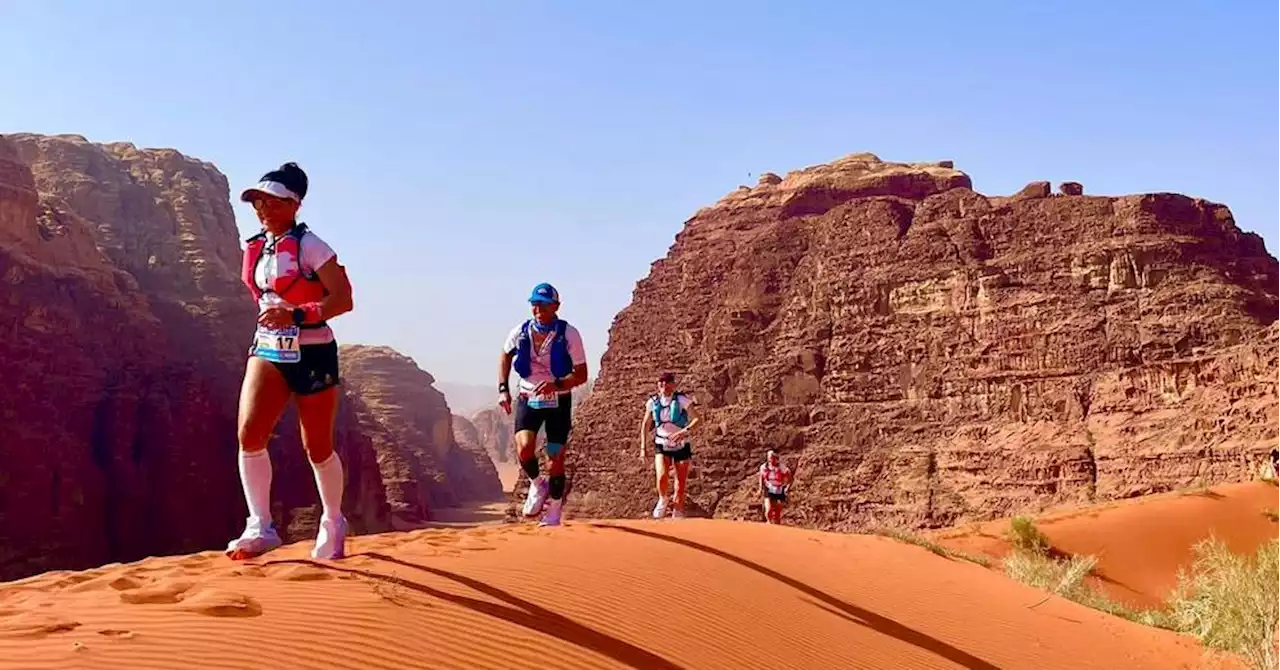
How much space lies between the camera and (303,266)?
532 cm

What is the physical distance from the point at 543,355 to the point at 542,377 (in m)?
0.19

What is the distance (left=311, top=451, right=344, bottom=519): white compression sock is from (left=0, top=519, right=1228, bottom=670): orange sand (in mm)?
327

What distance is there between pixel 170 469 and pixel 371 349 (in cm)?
5684

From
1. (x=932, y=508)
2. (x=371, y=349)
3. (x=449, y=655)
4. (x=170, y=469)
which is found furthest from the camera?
(x=371, y=349)

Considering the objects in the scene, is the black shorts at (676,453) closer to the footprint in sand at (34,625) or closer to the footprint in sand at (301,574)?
the footprint in sand at (301,574)

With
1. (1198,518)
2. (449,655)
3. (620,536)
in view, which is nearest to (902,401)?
(1198,518)

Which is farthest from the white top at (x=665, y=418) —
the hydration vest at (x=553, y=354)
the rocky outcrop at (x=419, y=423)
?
the rocky outcrop at (x=419, y=423)

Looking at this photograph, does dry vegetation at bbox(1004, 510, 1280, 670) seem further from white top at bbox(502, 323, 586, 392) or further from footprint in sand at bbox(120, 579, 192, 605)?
footprint in sand at bbox(120, 579, 192, 605)

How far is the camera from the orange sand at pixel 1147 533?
55.1ft

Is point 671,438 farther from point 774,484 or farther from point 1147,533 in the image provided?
point 1147,533

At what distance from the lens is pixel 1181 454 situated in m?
36.7

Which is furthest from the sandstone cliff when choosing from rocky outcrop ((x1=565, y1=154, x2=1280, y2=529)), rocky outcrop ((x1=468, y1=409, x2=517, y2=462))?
rocky outcrop ((x1=468, y1=409, x2=517, y2=462))

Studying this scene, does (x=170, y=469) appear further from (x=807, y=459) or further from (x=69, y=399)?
(x=807, y=459)

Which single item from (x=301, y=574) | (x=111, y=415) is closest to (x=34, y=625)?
(x=301, y=574)
